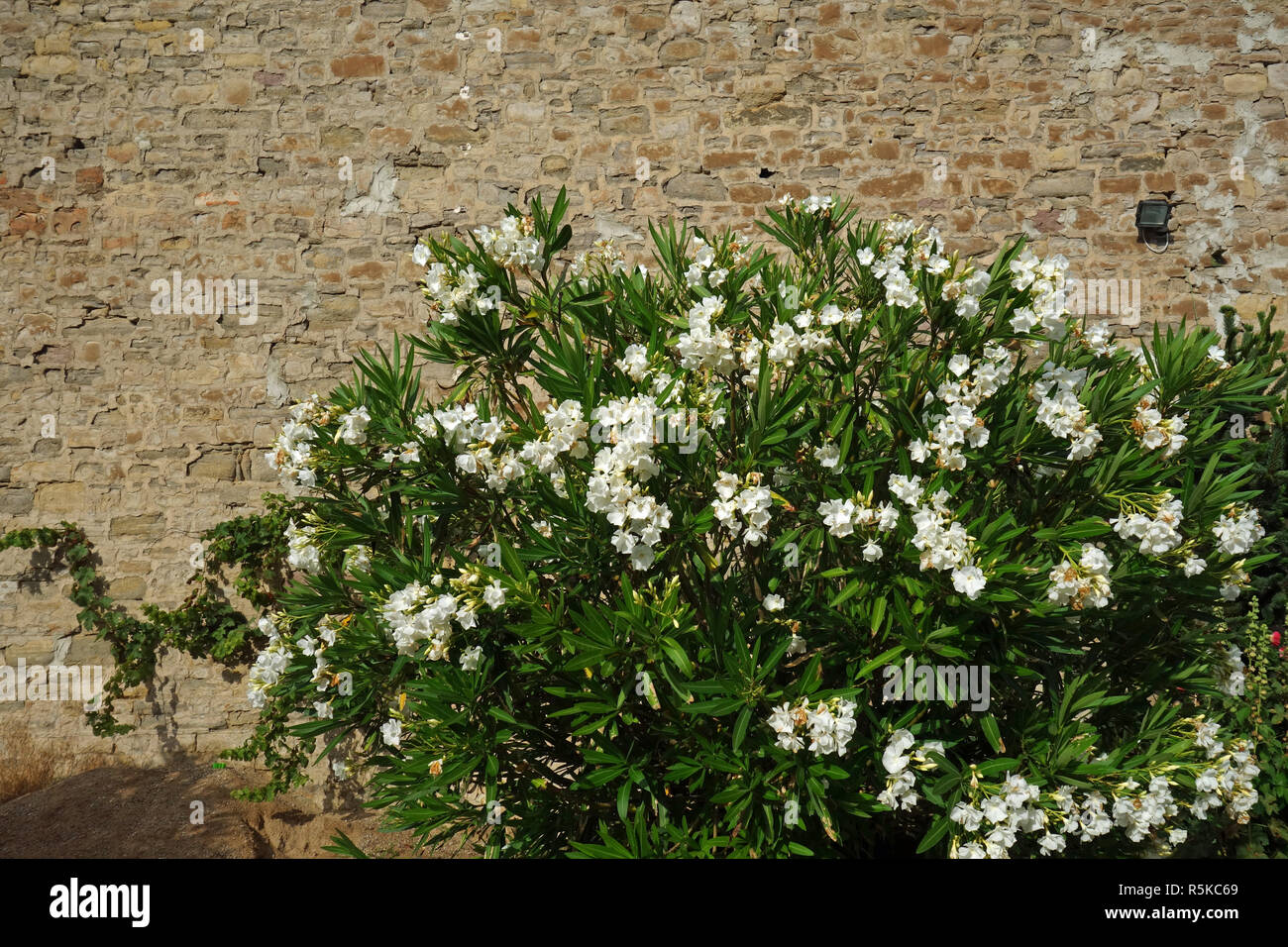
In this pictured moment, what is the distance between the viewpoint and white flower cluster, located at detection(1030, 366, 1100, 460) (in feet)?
7.52

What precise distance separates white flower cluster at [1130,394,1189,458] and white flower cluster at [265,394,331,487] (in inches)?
95.6

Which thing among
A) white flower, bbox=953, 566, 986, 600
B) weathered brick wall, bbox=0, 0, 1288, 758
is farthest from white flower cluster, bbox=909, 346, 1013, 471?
weathered brick wall, bbox=0, 0, 1288, 758

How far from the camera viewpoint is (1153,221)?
181 inches

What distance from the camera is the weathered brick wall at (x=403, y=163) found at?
463 centimetres

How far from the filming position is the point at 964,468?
2.44m

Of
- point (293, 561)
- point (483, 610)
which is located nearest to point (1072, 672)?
point (483, 610)

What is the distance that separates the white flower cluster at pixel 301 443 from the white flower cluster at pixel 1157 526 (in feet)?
7.78

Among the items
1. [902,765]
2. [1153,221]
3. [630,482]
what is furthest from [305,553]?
[1153,221]

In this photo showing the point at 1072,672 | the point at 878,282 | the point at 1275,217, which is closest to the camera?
the point at 1072,672

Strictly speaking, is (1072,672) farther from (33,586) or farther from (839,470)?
(33,586)

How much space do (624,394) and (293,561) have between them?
133 centimetres

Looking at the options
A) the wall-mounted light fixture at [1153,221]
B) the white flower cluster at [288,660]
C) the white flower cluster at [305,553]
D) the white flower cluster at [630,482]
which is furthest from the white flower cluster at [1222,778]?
the wall-mounted light fixture at [1153,221]

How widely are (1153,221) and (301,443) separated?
435cm

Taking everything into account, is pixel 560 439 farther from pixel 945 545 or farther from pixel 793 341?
pixel 945 545
